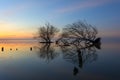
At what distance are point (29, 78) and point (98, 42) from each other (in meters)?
40.7

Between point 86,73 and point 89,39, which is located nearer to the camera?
point 86,73

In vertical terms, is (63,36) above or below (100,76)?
above

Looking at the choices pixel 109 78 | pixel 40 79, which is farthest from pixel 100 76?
pixel 40 79

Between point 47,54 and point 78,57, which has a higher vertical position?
point 47,54

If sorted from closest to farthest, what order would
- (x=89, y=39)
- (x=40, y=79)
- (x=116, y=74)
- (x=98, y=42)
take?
(x=40, y=79), (x=116, y=74), (x=89, y=39), (x=98, y=42)

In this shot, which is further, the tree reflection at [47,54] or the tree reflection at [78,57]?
the tree reflection at [47,54]

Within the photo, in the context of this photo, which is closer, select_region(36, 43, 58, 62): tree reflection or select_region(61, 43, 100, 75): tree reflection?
select_region(61, 43, 100, 75): tree reflection

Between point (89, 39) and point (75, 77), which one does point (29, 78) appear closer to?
point (75, 77)

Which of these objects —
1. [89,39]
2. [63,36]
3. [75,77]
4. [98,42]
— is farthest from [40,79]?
[98,42]

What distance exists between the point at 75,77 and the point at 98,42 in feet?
131

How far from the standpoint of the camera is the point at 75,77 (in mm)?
14023

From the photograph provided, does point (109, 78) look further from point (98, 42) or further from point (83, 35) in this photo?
point (98, 42)

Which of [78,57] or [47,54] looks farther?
[47,54]

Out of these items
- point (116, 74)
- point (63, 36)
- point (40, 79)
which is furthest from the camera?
point (63, 36)
